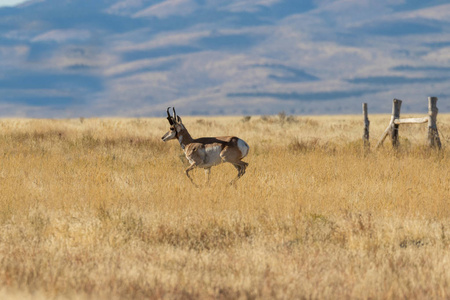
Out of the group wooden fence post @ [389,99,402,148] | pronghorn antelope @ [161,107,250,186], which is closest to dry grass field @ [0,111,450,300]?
pronghorn antelope @ [161,107,250,186]

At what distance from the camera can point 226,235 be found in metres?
7.81

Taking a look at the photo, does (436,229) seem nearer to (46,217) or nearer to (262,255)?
(262,255)

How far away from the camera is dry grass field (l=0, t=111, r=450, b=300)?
18.7 ft

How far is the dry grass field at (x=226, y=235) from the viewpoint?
18.7ft

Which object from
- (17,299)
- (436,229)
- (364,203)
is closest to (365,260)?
(436,229)

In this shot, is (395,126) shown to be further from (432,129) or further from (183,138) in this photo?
(183,138)

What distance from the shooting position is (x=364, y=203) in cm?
988

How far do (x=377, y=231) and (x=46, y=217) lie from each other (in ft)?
16.7

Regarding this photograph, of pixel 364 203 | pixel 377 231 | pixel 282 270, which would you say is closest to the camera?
pixel 282 270

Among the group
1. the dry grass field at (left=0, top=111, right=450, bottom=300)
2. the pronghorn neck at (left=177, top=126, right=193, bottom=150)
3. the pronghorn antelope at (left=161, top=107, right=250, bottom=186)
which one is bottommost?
the dry grass field at (left=0, top=111, right=450, bottom=300)

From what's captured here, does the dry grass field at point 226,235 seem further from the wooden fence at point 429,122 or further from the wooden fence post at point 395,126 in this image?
the wooden fence post at point 395,126

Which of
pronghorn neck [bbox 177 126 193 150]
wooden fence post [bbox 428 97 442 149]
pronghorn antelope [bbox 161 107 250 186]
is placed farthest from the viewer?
wooden fence post [bbox 428 97 442 149]

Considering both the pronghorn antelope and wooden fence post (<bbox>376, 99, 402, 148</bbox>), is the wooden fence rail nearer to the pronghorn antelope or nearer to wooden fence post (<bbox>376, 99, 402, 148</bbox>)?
wooden fence post (<bbox>376, 99, 402, 148</bbox>)

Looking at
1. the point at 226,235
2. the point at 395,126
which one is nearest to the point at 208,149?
the point at 226,235
